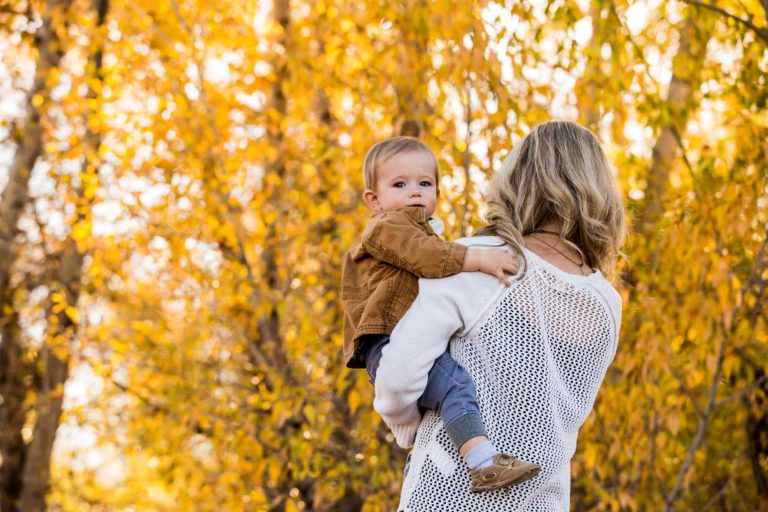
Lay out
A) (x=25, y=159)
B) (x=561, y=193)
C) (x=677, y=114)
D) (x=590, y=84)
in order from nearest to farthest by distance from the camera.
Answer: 1. (x=561, y=193)
2. (x=590, y=84)
3. (x=677, y=114)
4. (x=25, y=159)

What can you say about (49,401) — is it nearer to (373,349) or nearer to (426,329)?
(373,349)

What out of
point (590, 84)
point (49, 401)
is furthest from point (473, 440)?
point (49, 401)

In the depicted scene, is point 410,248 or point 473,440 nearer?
point 473,440

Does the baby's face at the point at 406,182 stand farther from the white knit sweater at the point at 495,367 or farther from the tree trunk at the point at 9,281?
the tree trunk at the point at 9,281

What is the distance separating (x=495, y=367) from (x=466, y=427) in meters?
0.13

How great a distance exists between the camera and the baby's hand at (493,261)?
189 cm

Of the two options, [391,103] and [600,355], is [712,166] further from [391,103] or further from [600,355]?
[600,355]

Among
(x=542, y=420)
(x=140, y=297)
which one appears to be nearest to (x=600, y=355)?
(x=542, y=420)

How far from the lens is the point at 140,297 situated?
623 cm

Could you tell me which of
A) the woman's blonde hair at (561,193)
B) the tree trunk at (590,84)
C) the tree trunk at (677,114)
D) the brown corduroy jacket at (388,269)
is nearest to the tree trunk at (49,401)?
the tree trunk at (677,114)

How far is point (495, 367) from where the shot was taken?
1893 millimetres

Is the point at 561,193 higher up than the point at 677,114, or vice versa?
the point at 677,114

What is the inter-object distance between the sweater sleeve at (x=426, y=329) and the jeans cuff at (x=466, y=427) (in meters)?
0.09

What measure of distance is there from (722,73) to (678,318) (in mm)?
1119
